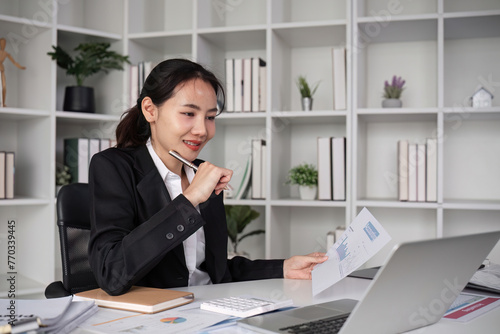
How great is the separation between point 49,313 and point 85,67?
213 cm

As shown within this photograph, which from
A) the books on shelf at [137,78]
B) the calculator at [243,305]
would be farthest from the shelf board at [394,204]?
the calculator at [243,305]

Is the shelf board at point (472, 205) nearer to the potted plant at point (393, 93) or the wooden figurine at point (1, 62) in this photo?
the potted plant at point (393, 93)

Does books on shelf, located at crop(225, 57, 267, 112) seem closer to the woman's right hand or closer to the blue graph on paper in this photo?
the woman's right hand

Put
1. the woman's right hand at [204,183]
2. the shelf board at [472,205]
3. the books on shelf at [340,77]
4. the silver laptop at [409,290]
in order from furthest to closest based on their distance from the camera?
1. the books on shelf at [340,77]
2. the shelf board at [472,205]
3. the woman's right hand at [204,183]
4. the silver laptop at [409,290]

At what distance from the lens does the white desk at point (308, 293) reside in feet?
3.37

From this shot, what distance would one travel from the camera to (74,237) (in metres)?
1.61

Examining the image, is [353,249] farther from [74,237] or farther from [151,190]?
[74,237]

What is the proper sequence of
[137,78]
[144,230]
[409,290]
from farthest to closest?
[137,78] → [144,230] → [409,290]

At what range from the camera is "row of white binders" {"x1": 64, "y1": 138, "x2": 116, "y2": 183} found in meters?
2.82

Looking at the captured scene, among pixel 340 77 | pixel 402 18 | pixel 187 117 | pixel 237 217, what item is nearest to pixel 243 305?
pixel 187 117

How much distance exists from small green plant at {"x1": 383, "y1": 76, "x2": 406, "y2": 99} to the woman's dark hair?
4.28 ft

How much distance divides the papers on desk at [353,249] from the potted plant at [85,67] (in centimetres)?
195

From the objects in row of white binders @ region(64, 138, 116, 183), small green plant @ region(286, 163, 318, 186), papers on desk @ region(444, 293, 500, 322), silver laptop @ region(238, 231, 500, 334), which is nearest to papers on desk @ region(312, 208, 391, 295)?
silver laptop @ region(238, 231, 500, 334)

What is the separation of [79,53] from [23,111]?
551mm
